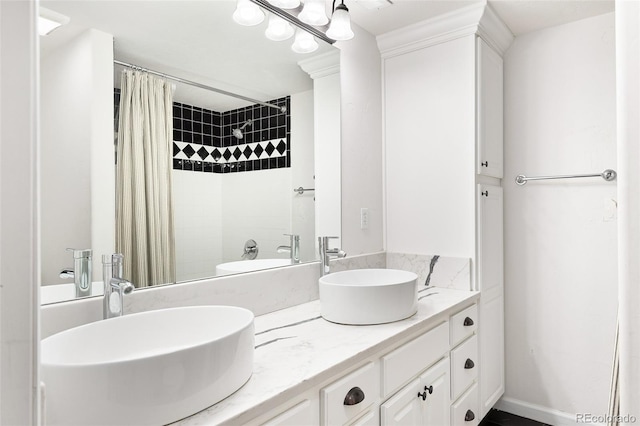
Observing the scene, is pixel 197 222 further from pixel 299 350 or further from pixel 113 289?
pixel 299 350

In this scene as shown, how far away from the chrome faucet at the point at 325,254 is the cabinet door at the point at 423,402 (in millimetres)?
602

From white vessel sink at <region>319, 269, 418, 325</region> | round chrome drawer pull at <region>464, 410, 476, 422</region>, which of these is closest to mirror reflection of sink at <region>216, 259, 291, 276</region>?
white vessel sink at <region>319, 269, 418, 325</region>

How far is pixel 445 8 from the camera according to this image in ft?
6.48

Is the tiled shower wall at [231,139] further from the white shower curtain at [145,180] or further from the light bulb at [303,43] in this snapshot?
the light bulb at [303,43]

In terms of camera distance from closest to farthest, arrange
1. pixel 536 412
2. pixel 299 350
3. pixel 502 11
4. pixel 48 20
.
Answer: pixel 48 20
pixel 299 350
pixel 502 11
pixel 536 412

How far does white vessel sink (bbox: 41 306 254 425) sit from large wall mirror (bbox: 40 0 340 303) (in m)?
0.19

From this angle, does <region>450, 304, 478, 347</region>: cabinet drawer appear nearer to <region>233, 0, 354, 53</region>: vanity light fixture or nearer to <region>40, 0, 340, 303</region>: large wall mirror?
<region>40, 0, 340, 303</region>: large wall mirror

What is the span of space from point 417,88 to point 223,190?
128 centimetres

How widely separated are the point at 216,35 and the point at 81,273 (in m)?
0.93

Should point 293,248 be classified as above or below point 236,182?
below

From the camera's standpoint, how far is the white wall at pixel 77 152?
3.47 ft

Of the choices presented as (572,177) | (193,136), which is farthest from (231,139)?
(572,177)

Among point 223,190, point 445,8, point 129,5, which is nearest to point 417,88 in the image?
point 445,8

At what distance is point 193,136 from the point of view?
1.44 m
